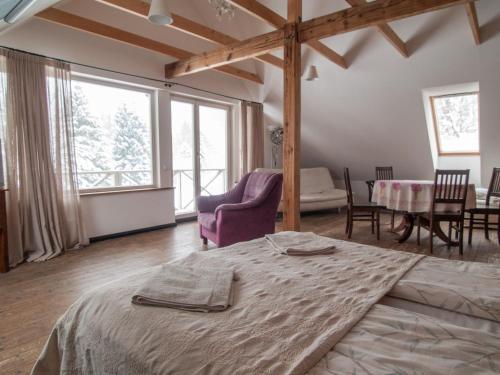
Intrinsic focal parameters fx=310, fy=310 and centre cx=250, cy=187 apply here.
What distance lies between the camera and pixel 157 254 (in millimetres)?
3479

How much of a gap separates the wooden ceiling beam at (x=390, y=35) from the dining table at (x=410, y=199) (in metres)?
1.75

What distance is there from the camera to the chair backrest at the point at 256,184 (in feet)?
12.0

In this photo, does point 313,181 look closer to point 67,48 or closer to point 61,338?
point 67,48

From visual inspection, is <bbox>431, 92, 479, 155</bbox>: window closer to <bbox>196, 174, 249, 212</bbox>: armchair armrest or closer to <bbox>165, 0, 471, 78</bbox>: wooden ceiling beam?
<bbox>165, 0, 471, 78</bbox>: wooden ceiling beam

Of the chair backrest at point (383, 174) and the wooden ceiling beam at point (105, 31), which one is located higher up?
the wooden ceiling beam at point (105, 31)

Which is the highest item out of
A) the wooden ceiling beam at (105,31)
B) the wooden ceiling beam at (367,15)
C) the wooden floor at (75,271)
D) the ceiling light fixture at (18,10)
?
the wooden ceiling beam at (105,31)

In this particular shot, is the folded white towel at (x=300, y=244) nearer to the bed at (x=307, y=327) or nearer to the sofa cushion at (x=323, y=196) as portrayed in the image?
the bed at (x=307, y=327)

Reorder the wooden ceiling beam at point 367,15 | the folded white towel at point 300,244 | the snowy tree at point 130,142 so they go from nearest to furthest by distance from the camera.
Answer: the folded white towel at point 300,244
the wooden ceiling beam at point 367,15
the snowy tree at point 130,142

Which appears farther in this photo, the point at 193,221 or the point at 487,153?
the point at 193,221

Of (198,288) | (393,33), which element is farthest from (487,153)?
(198,288)

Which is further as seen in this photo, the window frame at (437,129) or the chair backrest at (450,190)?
the window frame at (437,129)

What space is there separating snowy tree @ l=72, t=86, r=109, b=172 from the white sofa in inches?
102

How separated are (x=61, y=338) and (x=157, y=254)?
241cm

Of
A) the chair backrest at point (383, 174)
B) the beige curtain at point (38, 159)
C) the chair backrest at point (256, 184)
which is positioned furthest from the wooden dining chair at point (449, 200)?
the beige curtain at point (38, 159)
